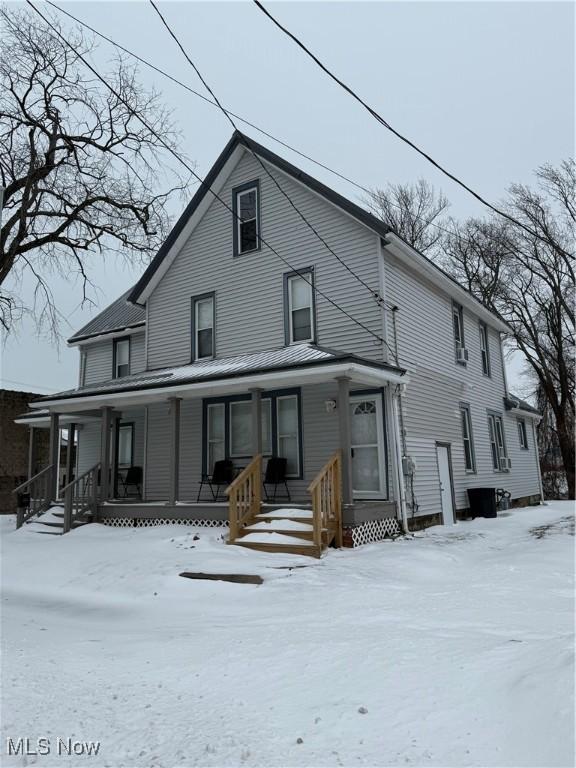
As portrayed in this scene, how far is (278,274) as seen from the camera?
1460cm

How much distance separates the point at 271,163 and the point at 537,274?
19068 mm

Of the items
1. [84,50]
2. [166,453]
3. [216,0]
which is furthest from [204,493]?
[84,50]

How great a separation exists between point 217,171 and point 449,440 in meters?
9.34

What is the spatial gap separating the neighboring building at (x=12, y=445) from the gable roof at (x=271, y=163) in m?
12.0

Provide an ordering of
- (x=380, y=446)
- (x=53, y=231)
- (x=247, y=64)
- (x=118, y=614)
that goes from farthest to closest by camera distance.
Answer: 1. (x=53, y=231)
2. (x=380, y=446)
3. (x=247, y=64)
4. (x=118, y=614)

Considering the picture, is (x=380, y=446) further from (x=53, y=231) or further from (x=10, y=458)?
(x=10, y=458)

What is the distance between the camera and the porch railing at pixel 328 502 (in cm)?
970

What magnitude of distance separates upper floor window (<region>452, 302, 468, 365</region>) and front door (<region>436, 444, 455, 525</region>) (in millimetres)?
3020

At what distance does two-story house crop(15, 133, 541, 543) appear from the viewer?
12273 millimetres

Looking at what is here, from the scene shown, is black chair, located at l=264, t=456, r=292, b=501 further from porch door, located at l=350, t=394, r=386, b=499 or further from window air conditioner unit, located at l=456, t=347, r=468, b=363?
window air conditioner unit, located at l=456, t=347, r=468, b=363

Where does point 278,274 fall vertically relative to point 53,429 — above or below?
above

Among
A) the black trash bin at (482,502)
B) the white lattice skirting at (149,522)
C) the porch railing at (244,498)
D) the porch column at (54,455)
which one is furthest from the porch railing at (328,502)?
the porch column at (54,455)

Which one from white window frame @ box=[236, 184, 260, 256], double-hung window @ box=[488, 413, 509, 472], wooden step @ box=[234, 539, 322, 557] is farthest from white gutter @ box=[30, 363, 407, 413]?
double-hung window @ box=[488, 413, 509, 472]

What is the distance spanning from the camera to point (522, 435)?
856 inches
